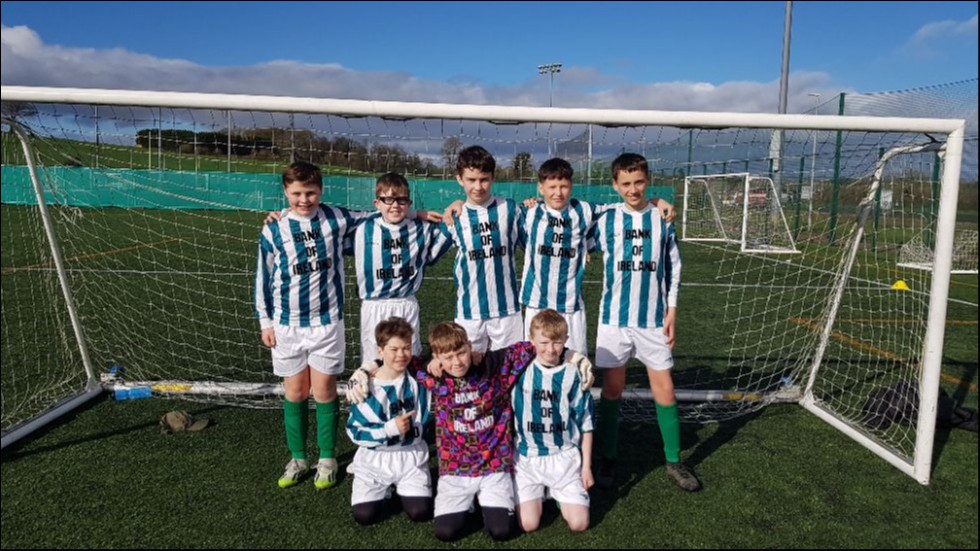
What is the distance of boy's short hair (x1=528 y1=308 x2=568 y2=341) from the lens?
280cm

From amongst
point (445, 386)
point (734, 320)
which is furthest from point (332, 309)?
point (734, 320)

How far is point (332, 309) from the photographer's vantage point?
3.19 metres

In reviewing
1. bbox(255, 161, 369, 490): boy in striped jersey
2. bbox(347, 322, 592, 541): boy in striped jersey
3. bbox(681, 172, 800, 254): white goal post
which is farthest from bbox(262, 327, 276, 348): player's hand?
bbox(681, 172, 800, 254): white goal post

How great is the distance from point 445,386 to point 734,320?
4.88 metres

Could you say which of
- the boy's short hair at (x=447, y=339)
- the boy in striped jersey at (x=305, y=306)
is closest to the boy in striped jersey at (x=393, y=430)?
the boy's short hair at (x=447, y=339)

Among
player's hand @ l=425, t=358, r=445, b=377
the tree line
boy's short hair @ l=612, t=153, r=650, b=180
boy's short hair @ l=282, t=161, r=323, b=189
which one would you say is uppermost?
the tree line

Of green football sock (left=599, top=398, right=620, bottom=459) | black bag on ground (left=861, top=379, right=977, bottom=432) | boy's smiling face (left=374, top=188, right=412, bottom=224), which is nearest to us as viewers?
boy's smiling face (left=374, top=188, right=412, bottom=224)

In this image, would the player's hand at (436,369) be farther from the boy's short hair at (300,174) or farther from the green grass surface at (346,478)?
the boy's short hair at (300,174)

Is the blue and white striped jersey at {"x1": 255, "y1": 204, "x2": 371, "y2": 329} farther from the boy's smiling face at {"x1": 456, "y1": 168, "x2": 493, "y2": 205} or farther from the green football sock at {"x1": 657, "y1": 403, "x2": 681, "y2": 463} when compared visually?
the green football sock at {"x1": 657, "y1": 403, "x2": 681, "y2": 463}

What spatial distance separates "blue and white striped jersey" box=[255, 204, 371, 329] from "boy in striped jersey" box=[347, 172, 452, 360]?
132 mm

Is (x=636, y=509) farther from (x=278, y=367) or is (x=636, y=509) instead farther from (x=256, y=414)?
(x=256, y=414)

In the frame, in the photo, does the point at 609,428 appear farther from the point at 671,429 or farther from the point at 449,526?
the point at 449,526

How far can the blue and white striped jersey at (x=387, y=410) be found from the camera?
291 centimetres

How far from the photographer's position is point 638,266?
10.4 ft
